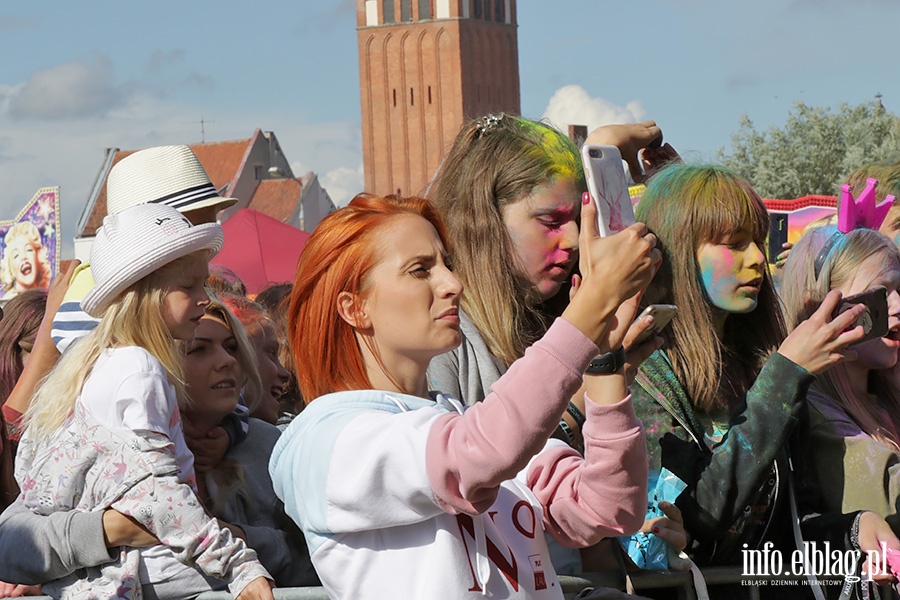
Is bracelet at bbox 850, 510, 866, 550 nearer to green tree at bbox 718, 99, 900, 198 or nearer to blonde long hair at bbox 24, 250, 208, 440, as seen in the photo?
blonde long hair at bbox 24, 250, 208, 440

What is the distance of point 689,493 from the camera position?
3.25 meters

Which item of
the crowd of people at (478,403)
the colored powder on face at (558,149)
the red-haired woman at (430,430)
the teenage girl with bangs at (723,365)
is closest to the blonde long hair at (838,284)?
the crowd of people at (478,403)

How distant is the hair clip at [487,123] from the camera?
146 inches

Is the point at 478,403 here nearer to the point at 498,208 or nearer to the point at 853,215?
the point at 498,208

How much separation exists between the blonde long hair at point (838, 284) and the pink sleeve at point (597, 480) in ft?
5.30

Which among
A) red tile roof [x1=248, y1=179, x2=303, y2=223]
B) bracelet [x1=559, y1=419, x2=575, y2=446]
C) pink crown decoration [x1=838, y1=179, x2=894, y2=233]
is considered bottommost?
red tile roof [x1=248, y1=179, x2=303, y2=223]

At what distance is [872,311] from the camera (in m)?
3.56

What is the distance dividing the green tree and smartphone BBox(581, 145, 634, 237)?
1531 inches

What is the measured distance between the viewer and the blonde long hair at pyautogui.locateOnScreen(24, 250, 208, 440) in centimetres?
335

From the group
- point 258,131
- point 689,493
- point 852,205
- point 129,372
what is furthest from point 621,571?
point 258,131

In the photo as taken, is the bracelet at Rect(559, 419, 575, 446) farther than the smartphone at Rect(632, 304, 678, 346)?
Yes

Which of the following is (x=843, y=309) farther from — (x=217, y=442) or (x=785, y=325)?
A: (x=217, y=442)

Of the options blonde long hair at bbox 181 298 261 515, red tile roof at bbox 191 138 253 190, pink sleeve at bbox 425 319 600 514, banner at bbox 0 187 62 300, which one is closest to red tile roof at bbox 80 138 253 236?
red tile roof at bbox 191 138 253 190

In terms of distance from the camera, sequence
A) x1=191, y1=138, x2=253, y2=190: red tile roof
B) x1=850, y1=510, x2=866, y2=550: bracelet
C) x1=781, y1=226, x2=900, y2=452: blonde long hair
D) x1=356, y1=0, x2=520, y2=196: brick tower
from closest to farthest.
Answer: x1=850, y1=510, x2=866, y2=550: bracelet, x1=781, y1=226, x2=900, y2=452: blonde long hair, x1=191, y1=138, x2=253, y2=190: red tile roof, x1=356, y1=0, x2=520, y2=196: brick tower
